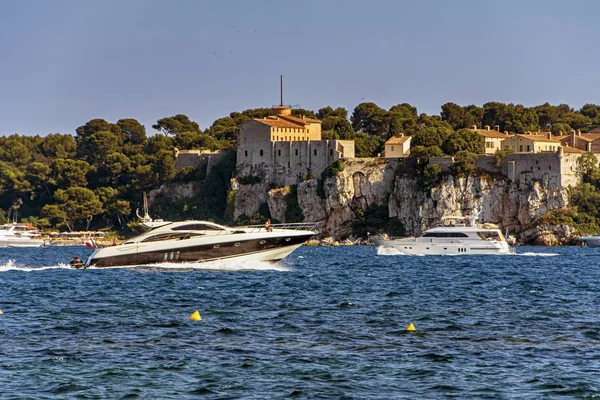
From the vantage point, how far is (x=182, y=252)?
156ft

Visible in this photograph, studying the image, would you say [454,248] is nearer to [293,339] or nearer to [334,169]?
[334,169]

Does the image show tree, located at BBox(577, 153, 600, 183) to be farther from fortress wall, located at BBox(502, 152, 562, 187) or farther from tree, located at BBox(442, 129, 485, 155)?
tree, located at BBox(442, 129, 485, 155)

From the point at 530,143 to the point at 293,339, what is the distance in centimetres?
9189

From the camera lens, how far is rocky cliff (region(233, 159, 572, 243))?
104 m

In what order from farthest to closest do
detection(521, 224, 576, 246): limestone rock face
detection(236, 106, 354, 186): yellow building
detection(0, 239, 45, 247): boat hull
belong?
detection(236, 106, 354, 186): yellow building < detection(0, 239, 45, 247): boat hull < detection(521, 224, 576, 246): limestone rock face

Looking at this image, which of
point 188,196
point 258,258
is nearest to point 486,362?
point 258,258

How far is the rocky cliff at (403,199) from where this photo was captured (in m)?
104

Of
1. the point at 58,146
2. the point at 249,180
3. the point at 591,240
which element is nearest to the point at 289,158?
the point at 249,180

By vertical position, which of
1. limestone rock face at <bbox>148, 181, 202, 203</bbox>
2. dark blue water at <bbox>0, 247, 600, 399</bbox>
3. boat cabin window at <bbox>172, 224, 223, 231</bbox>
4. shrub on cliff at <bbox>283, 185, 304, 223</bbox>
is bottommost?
dark blue water at <bbox>0, 247, 600, 399</bbox>

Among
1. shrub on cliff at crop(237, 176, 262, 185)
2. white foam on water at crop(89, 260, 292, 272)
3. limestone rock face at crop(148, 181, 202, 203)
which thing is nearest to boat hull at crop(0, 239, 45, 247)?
limestone rock face at crop(148, 181, 202, 203)

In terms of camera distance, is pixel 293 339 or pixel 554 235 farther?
pixel 554 235

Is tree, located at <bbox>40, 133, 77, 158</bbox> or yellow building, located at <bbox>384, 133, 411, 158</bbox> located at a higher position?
tree, located at <bbox>40, 133, 77, 158</bbox>

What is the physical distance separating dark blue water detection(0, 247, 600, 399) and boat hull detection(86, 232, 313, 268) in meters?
2.76

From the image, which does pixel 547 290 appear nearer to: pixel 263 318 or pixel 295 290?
pixel 295 290
